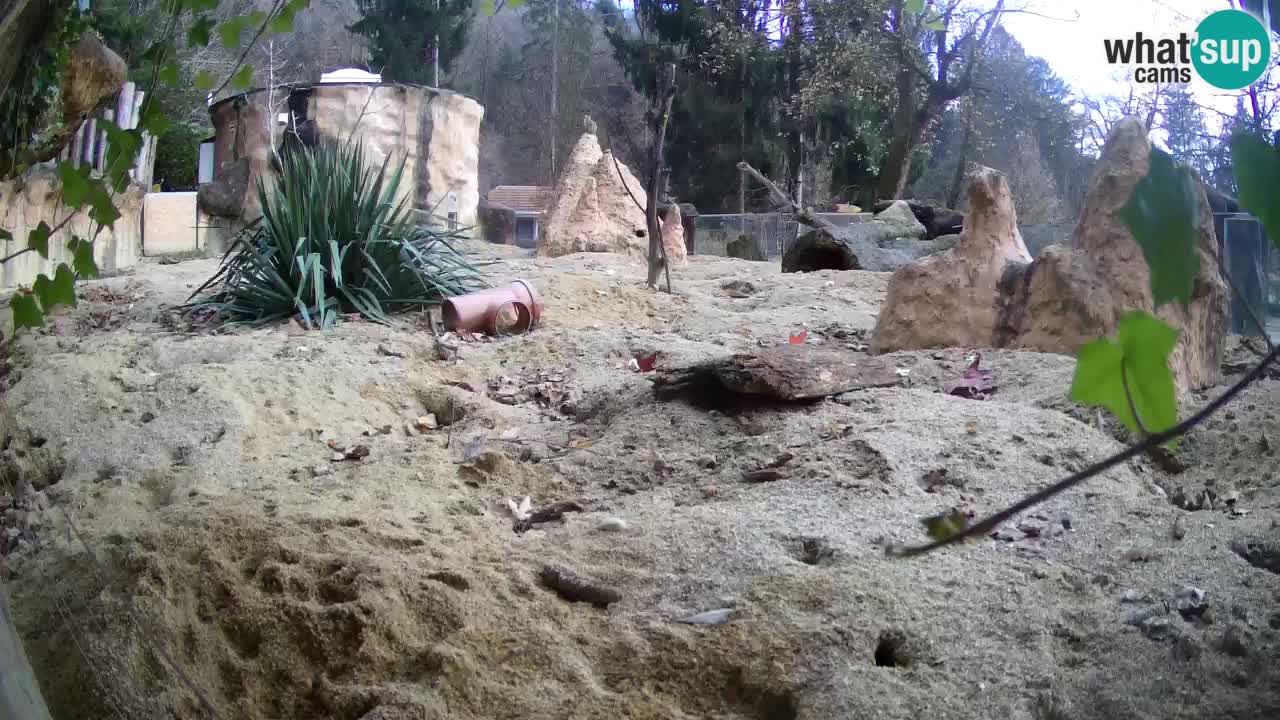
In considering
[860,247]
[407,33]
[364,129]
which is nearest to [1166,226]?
[860,247]

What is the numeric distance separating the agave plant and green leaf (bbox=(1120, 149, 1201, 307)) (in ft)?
17.7

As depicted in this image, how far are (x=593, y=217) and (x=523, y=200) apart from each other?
11499 millimetres

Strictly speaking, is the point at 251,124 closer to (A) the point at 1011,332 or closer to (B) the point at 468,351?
(B) the point at 468,351

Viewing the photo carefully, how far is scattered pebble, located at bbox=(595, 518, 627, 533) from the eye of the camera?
104 inches

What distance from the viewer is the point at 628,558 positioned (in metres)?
2.41

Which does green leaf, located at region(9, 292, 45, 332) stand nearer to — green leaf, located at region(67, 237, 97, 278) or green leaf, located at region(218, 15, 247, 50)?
green leaf, located at region(67, 237, 97, 278)

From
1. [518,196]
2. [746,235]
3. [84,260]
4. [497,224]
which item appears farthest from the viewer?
[518,196]

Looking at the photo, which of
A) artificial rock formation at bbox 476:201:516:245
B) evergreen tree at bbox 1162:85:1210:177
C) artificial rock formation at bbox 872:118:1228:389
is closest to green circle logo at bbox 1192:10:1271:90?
evergreen tree at bbox 1162:85:1210:177

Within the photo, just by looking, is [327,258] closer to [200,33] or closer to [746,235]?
[200,33]

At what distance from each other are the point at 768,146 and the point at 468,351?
47.8 feet

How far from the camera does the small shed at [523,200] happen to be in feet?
70.2

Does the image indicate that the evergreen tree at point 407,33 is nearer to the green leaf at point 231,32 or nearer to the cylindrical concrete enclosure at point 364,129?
the cylindrical concrete enclosure at point 364,129

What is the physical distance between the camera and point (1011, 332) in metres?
4.70

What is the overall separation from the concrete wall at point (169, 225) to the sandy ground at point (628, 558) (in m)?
11.8
